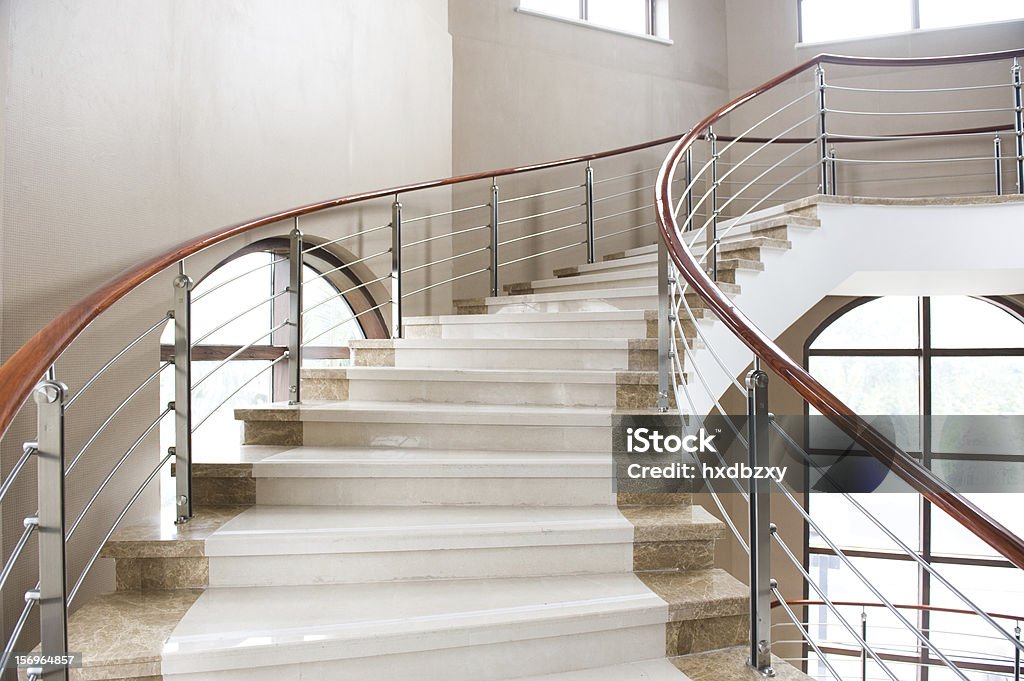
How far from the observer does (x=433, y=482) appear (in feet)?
8.12

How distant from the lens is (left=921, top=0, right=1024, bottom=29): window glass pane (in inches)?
234

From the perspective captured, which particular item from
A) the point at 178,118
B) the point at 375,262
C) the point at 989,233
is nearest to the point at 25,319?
the point at 178,118

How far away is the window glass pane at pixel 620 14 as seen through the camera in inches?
232

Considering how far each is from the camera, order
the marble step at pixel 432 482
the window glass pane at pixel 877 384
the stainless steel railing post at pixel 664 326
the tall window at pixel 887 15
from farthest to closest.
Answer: the window glass pane at pixel 877 384 < the tall window at pixel 887 15 < the stainless steel railing post at pixel 664 326 < the marble step at pixel 432 482

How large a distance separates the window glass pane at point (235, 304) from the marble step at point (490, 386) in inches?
34.8

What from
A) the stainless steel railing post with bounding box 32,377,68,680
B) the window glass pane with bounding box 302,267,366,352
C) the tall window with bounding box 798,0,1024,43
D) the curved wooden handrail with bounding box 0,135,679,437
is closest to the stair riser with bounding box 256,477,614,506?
the curved wooden handrail with bounding box 0,135,679,437

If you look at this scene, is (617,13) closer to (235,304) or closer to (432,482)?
(235,304)

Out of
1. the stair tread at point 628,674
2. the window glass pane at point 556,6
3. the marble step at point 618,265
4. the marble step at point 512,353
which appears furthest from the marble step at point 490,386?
the window glass pane at point 556,6

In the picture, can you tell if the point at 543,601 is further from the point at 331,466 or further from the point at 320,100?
the point at 320,100

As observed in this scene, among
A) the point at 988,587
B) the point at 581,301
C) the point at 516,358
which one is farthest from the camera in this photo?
the point at 988,587

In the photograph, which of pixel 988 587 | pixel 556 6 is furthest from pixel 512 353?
pixel 988 587

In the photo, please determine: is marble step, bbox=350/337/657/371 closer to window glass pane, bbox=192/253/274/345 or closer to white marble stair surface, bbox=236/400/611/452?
white marble stair surface, bbox=236/400/611/452

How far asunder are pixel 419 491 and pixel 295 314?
109 centimetres

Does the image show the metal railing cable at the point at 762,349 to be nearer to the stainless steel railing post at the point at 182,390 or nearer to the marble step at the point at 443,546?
the marble step at the point at 443,546
